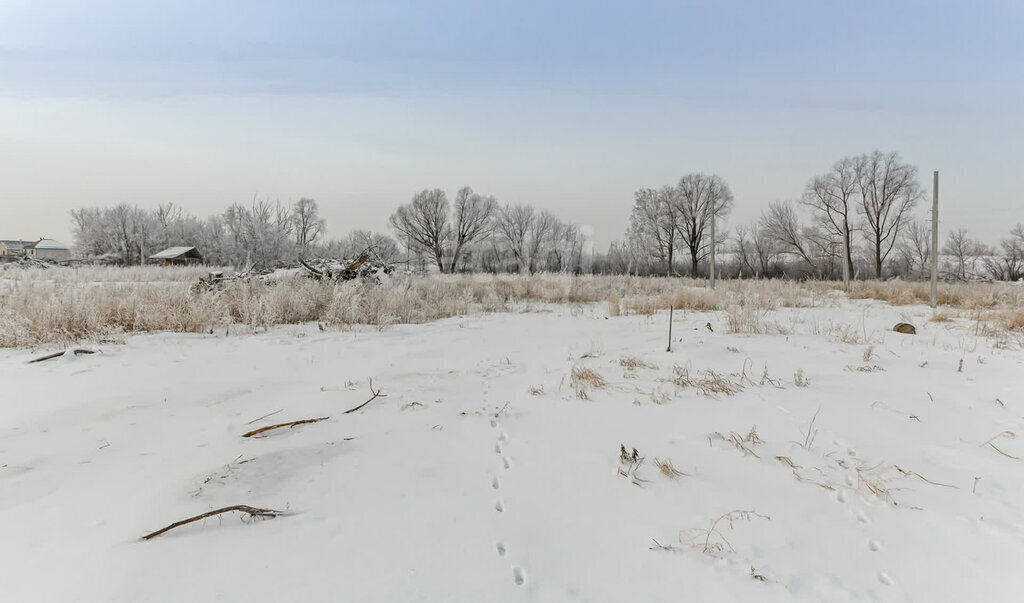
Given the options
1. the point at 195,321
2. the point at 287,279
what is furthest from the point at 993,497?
the point at 287,279

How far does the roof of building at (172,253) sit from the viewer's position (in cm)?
5159

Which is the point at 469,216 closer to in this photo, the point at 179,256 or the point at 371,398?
the point at 179,256

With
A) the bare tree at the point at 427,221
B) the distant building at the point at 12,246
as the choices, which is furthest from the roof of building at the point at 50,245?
the bare tree at the point at 427,221

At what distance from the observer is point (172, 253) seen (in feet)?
175

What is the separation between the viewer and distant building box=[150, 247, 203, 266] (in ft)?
169

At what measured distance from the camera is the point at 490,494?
2.00 meters

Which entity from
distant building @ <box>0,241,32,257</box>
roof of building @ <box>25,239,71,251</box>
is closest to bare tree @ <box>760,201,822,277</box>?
roof of building @ <box>25,239,71,251</box>

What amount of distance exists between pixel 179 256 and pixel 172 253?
1.13 m

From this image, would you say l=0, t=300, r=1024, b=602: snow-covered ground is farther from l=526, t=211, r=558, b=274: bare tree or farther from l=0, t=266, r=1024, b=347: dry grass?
l=526, t=211, r=558, b=274: bare tree

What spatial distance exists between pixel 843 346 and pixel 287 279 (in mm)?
10018

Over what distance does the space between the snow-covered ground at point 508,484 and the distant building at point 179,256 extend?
59.4 metres

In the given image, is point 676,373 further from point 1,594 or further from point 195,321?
point 195,321

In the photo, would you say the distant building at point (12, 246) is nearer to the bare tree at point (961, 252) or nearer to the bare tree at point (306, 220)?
the bare tree at point (306, 220)

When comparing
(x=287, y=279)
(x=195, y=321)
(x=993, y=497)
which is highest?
(x=287, y=279)
